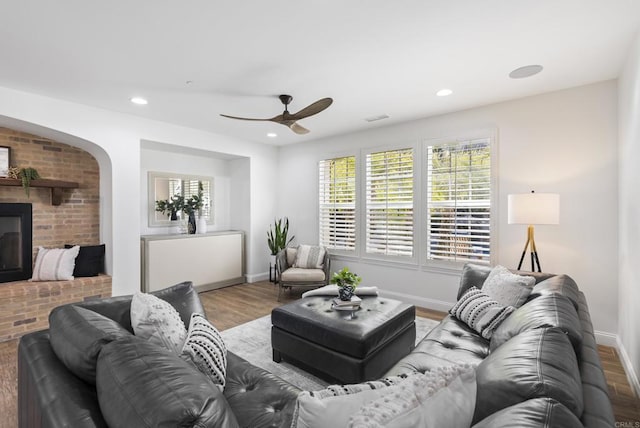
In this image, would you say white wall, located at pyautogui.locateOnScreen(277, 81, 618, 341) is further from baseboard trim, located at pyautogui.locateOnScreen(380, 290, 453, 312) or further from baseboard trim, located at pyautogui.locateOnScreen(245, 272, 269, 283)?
baseboard trim, located at pyautogui.locateOnScreen(245, 272, 269, 283)

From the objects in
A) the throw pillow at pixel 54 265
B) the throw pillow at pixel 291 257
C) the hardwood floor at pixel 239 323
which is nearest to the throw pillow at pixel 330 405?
the hardwood floor at pixel 239 323

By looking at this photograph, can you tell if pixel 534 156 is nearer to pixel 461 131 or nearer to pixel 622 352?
pixel 461 131

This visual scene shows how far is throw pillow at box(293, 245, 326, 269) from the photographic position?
15.8 ft

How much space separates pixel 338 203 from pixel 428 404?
4.39 m

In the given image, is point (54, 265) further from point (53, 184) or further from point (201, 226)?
point (201, 226)

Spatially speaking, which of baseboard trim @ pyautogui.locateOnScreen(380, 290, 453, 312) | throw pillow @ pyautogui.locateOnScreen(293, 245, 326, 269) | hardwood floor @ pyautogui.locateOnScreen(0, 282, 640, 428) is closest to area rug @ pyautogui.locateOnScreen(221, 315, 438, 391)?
hardwood floor @ pyautogui.locateOnScreen(0, 282, 640, 428)

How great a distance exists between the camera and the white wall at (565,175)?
3.02m

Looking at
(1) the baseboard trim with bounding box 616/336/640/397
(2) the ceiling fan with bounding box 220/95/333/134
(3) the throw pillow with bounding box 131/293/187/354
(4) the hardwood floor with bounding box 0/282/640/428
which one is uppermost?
(2) the ceiling fan with bounding box 220/95/333/134

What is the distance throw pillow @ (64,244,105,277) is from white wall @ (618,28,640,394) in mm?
5244

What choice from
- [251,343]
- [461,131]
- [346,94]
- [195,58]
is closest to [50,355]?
[251,343]

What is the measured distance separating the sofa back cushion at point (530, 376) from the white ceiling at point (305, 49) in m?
1.90

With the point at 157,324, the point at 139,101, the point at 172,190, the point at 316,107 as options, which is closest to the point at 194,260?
the point at 172,190

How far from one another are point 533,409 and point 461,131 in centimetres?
369

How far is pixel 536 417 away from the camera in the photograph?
72 centimetres
